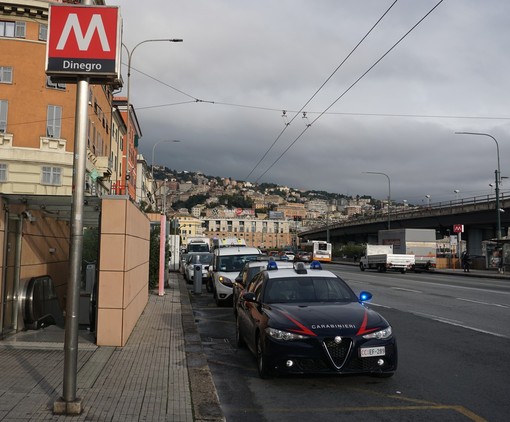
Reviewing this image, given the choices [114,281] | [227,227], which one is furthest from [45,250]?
[227,227]

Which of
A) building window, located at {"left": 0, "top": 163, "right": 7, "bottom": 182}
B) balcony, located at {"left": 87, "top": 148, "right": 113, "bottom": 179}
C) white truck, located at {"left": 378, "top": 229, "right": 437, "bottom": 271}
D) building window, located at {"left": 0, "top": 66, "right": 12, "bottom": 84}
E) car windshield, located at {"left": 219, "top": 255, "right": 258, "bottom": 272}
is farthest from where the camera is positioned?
Result: white truck, located at {"left": 378, "top": 229, "right": 437, "bottom": 271}

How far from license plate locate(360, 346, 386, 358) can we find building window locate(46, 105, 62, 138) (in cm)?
3423

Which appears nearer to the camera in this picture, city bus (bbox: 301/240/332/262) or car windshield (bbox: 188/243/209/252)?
car windshield (bbox: 188/243/209/252)

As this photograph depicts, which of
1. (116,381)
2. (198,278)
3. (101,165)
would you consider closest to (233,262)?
(198,278)

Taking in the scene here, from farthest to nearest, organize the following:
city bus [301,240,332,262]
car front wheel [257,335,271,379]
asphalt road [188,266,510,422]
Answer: city bus [301,240,332,262] → car front wheel [257,335,271,379] → asphalt road [188,266,510,422]

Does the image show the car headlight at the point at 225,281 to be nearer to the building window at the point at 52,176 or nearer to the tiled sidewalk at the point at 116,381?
the tiled sidewalk at the point at 116,381

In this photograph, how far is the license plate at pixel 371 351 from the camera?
665 centimetres

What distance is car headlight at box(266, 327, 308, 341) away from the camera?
6.72 metres

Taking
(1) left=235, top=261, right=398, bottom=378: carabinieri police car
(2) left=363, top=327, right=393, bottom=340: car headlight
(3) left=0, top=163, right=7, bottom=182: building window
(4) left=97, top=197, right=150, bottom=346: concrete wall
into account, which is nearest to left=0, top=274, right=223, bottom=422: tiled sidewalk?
(4) left=97, top=197, right=150, bottom=346: concrete wall

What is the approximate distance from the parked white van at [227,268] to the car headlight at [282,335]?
9.38 metres

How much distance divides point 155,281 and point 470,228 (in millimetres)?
51204

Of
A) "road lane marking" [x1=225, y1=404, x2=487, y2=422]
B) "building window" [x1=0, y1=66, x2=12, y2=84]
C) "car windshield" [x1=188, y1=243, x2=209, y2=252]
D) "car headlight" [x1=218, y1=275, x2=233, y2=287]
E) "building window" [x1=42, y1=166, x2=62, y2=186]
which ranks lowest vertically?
"road lane marking" [x1=225, y1=404, x2=487, y2=422]

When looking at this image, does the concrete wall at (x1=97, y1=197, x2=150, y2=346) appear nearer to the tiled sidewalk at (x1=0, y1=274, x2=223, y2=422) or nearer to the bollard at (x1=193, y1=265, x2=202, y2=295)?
the tiled sidewalk at (x1=0, y1=274, x2=223, y2=422)

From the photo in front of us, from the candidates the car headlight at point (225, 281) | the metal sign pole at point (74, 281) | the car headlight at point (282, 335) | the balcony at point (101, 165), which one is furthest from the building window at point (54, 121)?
the metal sign pole at point (74, 281)
